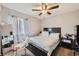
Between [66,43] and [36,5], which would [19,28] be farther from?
[66,43]

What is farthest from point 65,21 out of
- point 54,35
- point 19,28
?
point 19,28

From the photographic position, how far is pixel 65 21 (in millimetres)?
1577

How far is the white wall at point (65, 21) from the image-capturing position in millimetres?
1534

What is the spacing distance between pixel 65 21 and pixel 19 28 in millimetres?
Result: 757

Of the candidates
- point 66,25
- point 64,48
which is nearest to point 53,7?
point 66,25

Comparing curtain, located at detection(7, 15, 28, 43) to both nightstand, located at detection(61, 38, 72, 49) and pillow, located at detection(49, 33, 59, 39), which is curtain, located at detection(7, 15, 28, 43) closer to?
pillow, located at detection(49, 33, 59, 39)

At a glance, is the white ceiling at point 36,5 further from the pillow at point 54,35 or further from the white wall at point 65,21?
the pillow at point 54,35

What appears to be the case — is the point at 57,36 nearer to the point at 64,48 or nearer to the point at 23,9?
the point at 64,48

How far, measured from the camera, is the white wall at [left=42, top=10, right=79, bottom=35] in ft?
A: 5.03

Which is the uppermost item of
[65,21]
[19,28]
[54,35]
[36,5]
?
[36,5]

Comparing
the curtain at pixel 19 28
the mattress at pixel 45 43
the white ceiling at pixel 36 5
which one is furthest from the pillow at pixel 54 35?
the curtain at pixel 19 28

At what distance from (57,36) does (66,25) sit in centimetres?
23

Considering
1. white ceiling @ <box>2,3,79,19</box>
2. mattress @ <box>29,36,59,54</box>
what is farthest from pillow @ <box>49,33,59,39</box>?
white ceiling @ <box>2,3,79,19</box>

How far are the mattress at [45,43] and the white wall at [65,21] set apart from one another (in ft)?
0.72
